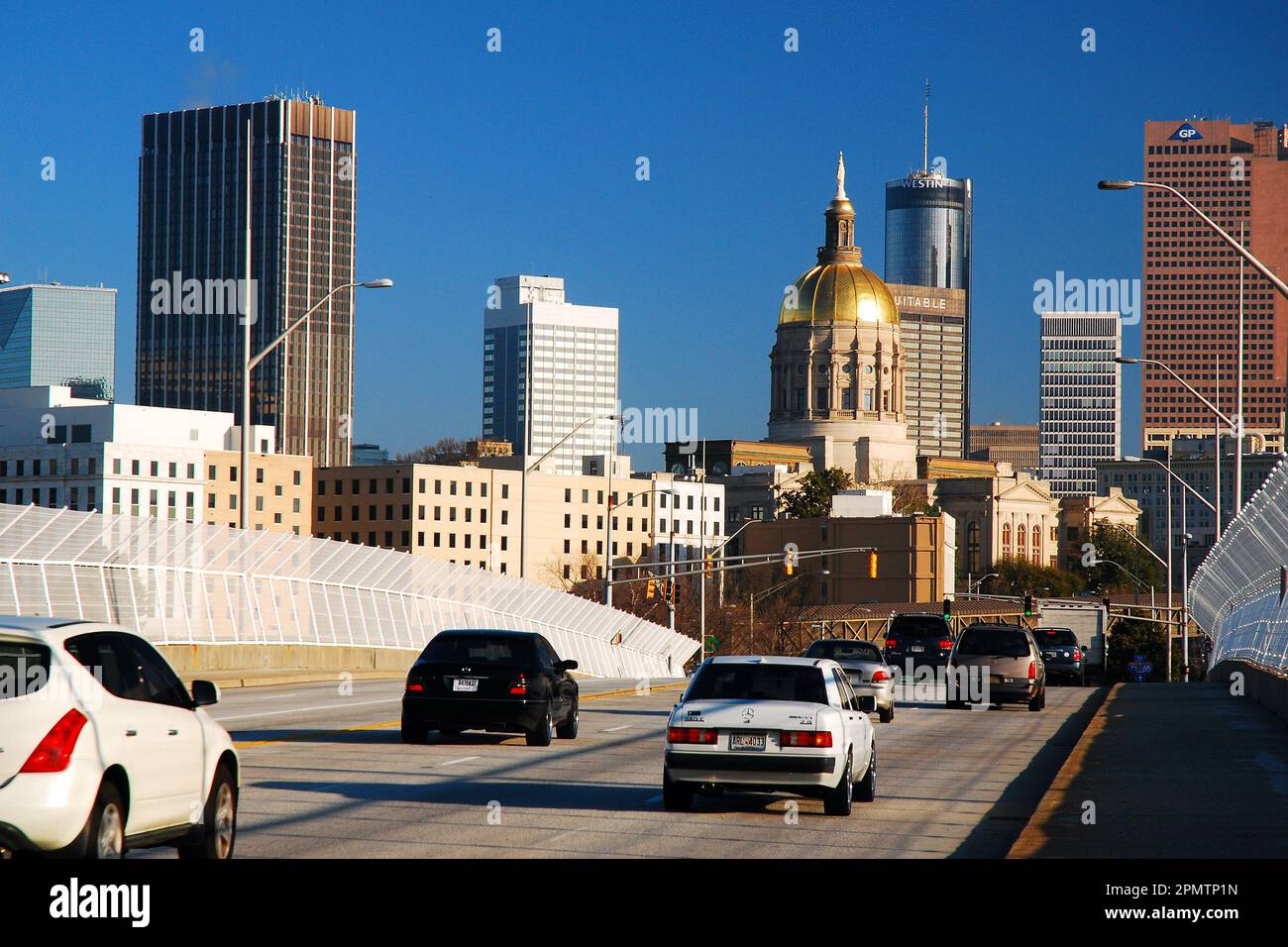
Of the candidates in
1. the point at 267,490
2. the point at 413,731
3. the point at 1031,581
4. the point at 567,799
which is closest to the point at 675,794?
the point at 567,799

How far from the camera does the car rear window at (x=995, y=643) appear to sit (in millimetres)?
37438

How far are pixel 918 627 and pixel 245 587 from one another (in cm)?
1524

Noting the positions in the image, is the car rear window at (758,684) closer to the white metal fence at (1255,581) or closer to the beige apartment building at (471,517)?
the white metal fence at (1255,581)

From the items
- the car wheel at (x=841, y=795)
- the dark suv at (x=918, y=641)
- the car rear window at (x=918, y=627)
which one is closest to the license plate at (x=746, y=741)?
the car wheel at (x=841, y=795)

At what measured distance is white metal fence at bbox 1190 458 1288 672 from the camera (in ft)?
114

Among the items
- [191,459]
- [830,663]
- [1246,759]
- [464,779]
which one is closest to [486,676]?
[464,779]

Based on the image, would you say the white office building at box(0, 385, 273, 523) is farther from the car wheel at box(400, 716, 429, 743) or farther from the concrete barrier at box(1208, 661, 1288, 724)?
the car wheel at box(400, 716, 429, 743)

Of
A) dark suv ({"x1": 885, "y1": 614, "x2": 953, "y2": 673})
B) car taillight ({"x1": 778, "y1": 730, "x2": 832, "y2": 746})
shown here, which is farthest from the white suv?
dark suv ({"x1": 885, "y1": 614, "x2": 953, "y2": 673})

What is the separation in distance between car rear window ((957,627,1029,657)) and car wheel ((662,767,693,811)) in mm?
20790

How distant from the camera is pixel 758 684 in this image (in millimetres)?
18094

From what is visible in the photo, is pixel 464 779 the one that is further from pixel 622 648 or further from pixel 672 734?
pixel 622 648

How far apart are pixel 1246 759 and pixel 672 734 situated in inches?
342

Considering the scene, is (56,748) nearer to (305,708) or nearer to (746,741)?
(746,741)

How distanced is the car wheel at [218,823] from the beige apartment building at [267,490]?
166423 mm
